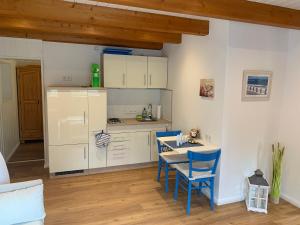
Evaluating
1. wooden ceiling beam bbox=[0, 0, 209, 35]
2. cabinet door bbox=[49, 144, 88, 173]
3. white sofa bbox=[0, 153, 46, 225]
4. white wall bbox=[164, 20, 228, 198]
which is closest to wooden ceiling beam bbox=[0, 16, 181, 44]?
white wall bbox=[164, 20, 228, 198]

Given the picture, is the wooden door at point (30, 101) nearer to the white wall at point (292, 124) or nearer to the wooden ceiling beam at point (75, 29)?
the wooden ceiling beam at point (75, 29)

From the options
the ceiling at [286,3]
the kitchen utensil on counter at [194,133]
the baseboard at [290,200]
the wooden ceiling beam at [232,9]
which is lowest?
the baseboard at [290,200]

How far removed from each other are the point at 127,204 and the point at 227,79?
2.13 meters

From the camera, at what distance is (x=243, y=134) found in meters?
3.15

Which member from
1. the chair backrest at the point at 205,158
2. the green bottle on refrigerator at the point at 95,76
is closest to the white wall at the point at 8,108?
the green bottle on refrigerator at the point at 95,76

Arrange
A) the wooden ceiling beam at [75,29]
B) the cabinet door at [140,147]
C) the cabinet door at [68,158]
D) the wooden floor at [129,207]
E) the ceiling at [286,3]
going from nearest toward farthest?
the ceiling at [286,3] < the wooden floor at [129,207] < the wooden ceiling beam at [75,29] < the cabinet door at [68,158] < the cabinet door at [140,147]

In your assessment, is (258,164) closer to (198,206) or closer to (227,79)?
(198,206)

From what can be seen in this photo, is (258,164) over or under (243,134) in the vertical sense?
under

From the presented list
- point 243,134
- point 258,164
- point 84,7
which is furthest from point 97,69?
point 258,164

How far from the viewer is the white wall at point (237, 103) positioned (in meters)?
2.98

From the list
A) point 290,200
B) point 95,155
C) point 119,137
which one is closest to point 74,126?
point 95,155

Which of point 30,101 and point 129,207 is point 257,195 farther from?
point 30,101

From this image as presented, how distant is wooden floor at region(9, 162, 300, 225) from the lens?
110 inches

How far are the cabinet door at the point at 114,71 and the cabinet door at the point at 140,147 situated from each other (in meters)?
1.00
